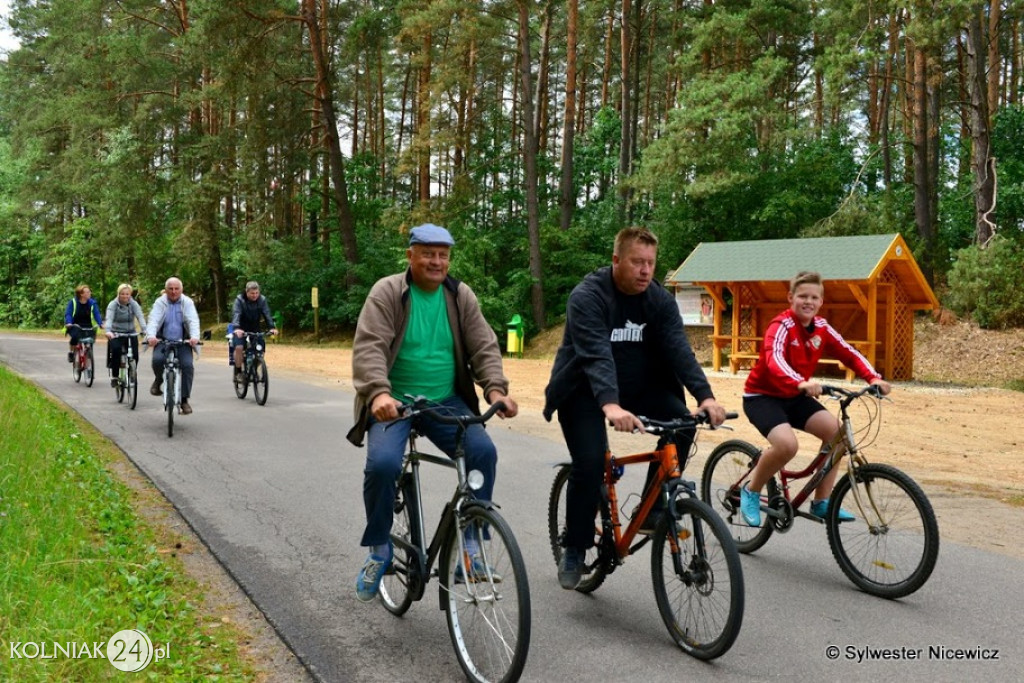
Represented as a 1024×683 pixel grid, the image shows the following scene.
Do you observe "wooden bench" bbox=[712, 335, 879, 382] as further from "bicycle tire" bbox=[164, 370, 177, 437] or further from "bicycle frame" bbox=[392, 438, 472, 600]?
"bicycle frame" bbox=[392, 438, 472, 600]

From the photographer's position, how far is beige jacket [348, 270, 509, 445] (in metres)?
4.23

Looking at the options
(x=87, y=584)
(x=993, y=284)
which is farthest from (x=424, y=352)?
(x=993, y=284)

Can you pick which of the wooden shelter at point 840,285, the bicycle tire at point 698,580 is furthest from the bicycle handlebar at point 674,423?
the wooden shelter at point 840,285

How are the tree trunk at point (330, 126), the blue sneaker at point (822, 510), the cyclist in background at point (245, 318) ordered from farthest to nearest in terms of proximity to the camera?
the tree trunk at point (330, 126), the cyclist in background at point (245, 318), the blue sneaker at point (822, 510)

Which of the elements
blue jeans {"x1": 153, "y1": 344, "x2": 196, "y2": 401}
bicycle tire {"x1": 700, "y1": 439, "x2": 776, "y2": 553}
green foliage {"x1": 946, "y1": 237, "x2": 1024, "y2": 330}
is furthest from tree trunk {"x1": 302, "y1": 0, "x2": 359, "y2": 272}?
bicycle tire {"x1": 700, "y1": 439, "x2": 776, "y2": 553}

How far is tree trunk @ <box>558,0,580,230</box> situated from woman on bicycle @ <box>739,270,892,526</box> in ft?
86.1

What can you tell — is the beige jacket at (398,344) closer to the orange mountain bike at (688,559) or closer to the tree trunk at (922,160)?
the orange mountain bike at (688,559)

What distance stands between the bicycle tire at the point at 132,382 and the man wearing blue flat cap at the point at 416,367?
10.1 metres

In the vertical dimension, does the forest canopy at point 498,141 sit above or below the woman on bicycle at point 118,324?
above

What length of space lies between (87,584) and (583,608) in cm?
263

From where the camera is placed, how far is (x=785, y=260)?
2112 centimetres

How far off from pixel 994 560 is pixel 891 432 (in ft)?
22.7

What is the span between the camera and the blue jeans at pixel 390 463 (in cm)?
420

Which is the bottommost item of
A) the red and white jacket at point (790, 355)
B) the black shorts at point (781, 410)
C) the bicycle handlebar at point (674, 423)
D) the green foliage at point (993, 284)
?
the black shorts at point (781, 410)
